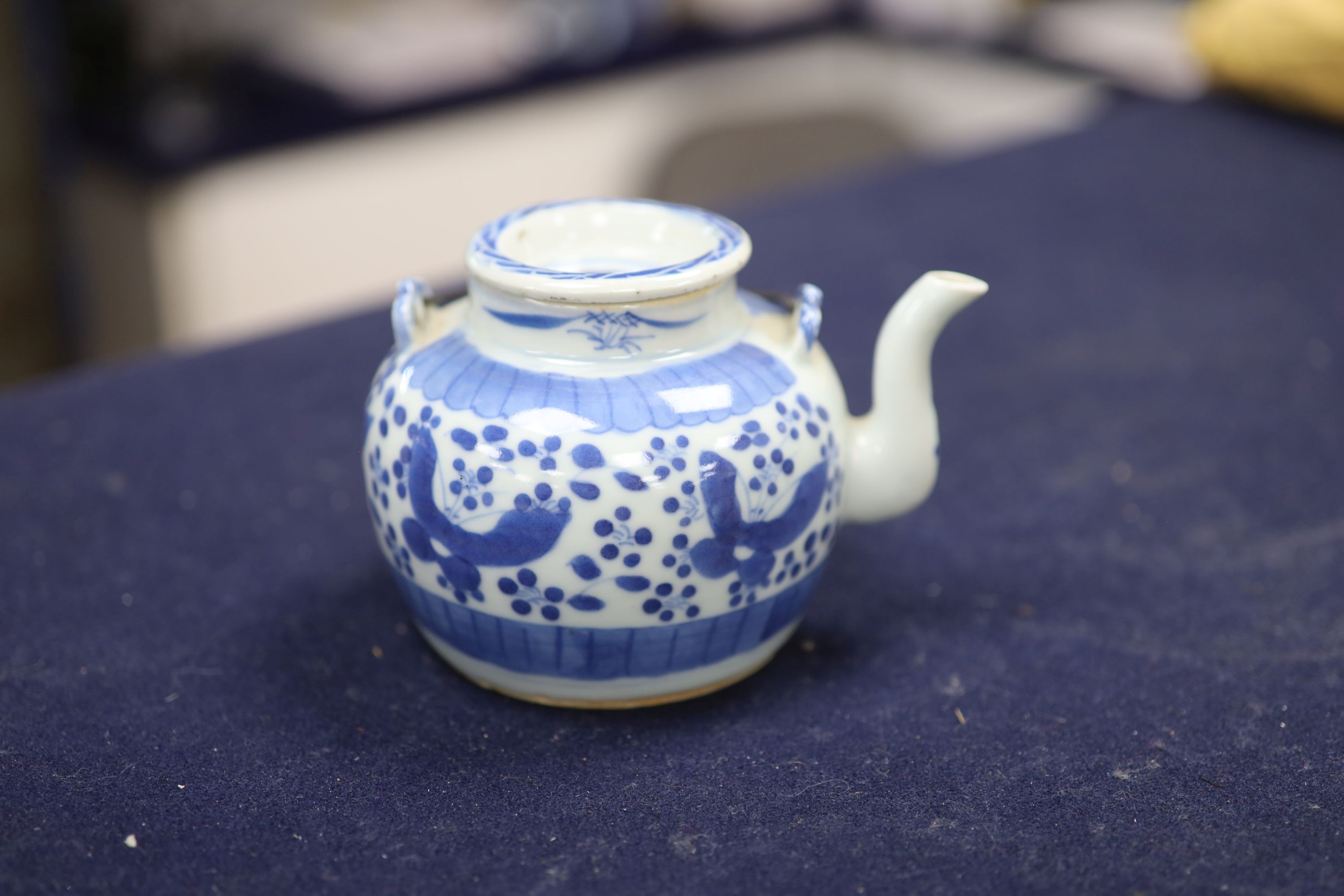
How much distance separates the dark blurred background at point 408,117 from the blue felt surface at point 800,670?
29.8 inches

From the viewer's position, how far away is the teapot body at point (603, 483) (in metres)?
0.65

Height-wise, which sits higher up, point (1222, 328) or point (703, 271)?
point (703, 271)

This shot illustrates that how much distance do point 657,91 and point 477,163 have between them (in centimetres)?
43

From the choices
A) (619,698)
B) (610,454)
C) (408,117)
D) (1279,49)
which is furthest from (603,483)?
(408,117)

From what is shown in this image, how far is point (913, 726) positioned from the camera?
0.74m

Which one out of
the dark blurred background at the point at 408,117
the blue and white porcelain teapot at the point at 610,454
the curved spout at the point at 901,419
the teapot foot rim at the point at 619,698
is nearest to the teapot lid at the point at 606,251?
the blue and white porcelain teapot at the point at 610,454

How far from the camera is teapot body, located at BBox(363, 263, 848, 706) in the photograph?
2.14 feet

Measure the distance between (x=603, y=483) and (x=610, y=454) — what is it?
15mm

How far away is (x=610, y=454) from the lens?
2.13 feet

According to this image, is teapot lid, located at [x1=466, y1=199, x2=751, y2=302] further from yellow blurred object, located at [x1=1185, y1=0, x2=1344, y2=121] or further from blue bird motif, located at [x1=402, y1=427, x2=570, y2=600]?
yellow blurred object, located at [x1=1185, y1=0, x2=1344, y2=121]

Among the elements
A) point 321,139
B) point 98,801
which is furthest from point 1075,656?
point 321,139

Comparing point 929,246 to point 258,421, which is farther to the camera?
point 929,246

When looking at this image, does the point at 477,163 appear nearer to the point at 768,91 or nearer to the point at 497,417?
the point at 768,91

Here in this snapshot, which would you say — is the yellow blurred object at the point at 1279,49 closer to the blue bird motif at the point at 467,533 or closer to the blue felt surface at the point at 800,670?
the blue felt surface at the point at 800,670
